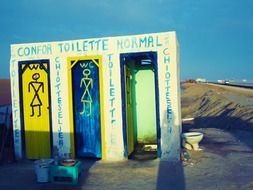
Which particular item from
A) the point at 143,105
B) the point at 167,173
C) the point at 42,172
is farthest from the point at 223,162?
the point at 42,172

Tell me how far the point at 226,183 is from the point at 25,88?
5.92m

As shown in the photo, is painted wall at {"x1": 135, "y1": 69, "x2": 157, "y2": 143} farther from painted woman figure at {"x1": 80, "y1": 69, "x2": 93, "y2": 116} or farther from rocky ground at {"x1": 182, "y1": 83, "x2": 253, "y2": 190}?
painted woman figure at {"x1": 80, "y1": 69, "x2": 93, "y2": 116}

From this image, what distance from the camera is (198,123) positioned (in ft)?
63.0

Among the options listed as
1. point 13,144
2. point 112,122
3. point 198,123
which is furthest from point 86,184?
A: point 198,123

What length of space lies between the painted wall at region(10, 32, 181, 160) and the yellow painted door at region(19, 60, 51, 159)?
27 millimetres

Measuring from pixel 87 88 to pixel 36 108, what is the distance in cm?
158

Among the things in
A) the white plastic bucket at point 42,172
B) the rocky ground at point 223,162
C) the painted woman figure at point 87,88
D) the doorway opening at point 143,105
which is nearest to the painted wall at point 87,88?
the painted woman figure at point 87,88

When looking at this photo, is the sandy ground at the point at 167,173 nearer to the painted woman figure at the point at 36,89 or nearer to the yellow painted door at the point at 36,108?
the yellow painted door at the point at 36,108

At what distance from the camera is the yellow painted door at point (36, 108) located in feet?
32.5

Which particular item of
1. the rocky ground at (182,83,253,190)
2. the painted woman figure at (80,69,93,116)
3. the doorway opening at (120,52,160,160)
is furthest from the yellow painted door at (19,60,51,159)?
the rocky ground at (182,83,253,190)

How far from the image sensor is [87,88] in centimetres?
962

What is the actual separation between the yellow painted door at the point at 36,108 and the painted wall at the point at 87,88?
27mm

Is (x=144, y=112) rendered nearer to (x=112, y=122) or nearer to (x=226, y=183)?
(x=112, y=122)

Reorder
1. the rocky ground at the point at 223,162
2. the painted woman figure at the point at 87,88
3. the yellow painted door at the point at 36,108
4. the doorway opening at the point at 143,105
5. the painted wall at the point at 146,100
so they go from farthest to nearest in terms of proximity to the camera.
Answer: the painted wall at the point at 146,100 < the doorway opening at the point at 143,105 < the yellow painted door at the point at 36,108 < the painted woman figure at the point at 87,88 < the rocky ground at the point at 223,162
